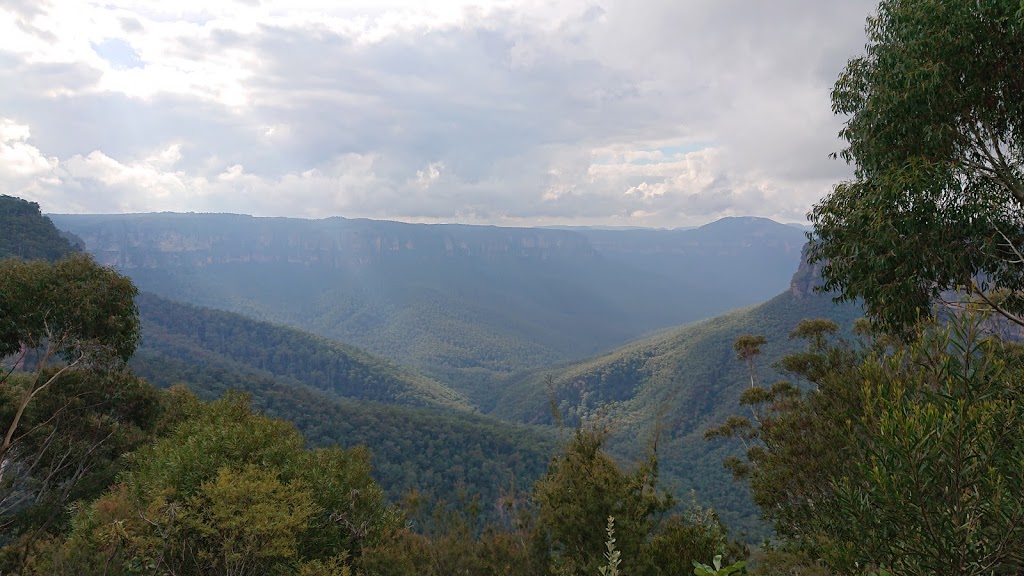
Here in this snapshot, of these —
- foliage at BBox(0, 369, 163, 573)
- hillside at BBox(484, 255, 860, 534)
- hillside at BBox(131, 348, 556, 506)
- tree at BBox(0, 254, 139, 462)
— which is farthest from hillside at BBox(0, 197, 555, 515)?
tree at BBox(0, 254, 139, 462)

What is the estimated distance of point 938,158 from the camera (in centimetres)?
897

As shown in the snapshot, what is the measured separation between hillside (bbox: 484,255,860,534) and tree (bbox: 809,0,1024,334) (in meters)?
44.2

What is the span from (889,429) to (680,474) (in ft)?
230

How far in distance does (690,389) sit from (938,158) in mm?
87279

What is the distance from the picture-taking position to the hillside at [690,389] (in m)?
64.6

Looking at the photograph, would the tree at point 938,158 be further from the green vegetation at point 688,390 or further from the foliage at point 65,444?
the green vegetation at point 688,390

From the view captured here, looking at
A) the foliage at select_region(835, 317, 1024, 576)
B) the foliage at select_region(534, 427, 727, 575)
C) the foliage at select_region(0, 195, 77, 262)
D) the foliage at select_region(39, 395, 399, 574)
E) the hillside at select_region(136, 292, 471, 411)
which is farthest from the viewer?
the hillside at select_region(136, 292, 471, 411)

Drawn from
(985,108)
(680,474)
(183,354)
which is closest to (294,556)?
(985,108)

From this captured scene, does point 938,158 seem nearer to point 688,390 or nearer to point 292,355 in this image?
point 688,390

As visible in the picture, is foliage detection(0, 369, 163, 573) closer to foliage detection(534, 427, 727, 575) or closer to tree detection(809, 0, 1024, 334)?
foliage detection(534, 427, 727, 575)

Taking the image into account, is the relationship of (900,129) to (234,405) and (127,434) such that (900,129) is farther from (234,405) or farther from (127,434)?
(127,434)

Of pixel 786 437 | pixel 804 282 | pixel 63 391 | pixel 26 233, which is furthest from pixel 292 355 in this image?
pixel 786 437

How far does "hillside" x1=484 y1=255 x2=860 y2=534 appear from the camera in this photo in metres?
64.6

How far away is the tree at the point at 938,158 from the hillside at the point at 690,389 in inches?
1738
